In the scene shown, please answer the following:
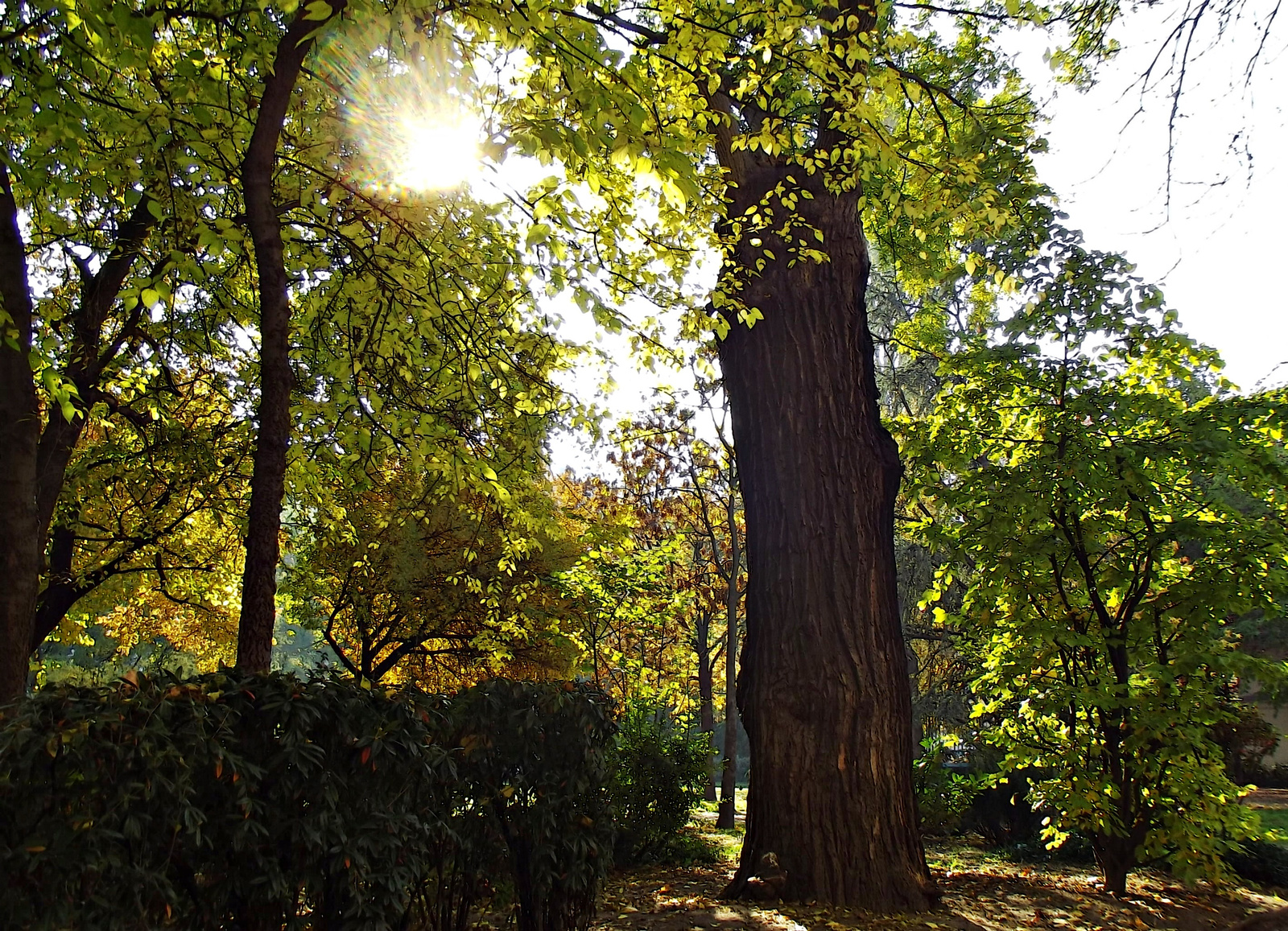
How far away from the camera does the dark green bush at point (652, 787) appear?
7398mm

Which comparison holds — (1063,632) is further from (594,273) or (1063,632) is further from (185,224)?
(185,224)

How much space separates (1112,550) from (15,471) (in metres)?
8.03

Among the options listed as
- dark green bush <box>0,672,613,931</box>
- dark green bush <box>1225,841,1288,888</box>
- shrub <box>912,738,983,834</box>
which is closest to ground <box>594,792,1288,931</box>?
dark green bush <box>1225,841,1288,888</box>

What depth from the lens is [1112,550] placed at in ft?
19.4

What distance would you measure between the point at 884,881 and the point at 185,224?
6.68 meters

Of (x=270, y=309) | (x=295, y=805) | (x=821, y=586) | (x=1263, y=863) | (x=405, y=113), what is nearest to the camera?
(x=295, y=805)

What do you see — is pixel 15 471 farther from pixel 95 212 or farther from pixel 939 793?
pixel 939 793

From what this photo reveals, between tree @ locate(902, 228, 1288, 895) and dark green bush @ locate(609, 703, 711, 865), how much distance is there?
122 inches

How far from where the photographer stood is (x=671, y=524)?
60.3ft

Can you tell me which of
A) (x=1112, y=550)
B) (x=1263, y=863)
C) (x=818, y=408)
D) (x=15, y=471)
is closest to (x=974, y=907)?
(x=1112, y=550)

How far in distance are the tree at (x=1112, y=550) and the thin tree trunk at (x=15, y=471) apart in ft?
21.8

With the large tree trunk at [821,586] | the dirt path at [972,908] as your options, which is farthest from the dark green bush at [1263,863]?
the large tree trunk at [821,586]

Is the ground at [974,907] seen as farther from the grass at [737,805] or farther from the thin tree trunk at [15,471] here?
the grass at [737,805]

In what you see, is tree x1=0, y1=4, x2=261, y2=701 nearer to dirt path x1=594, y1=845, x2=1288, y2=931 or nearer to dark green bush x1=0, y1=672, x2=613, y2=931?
dark green bush x1=0, y1=672, x2=613, y2=931
